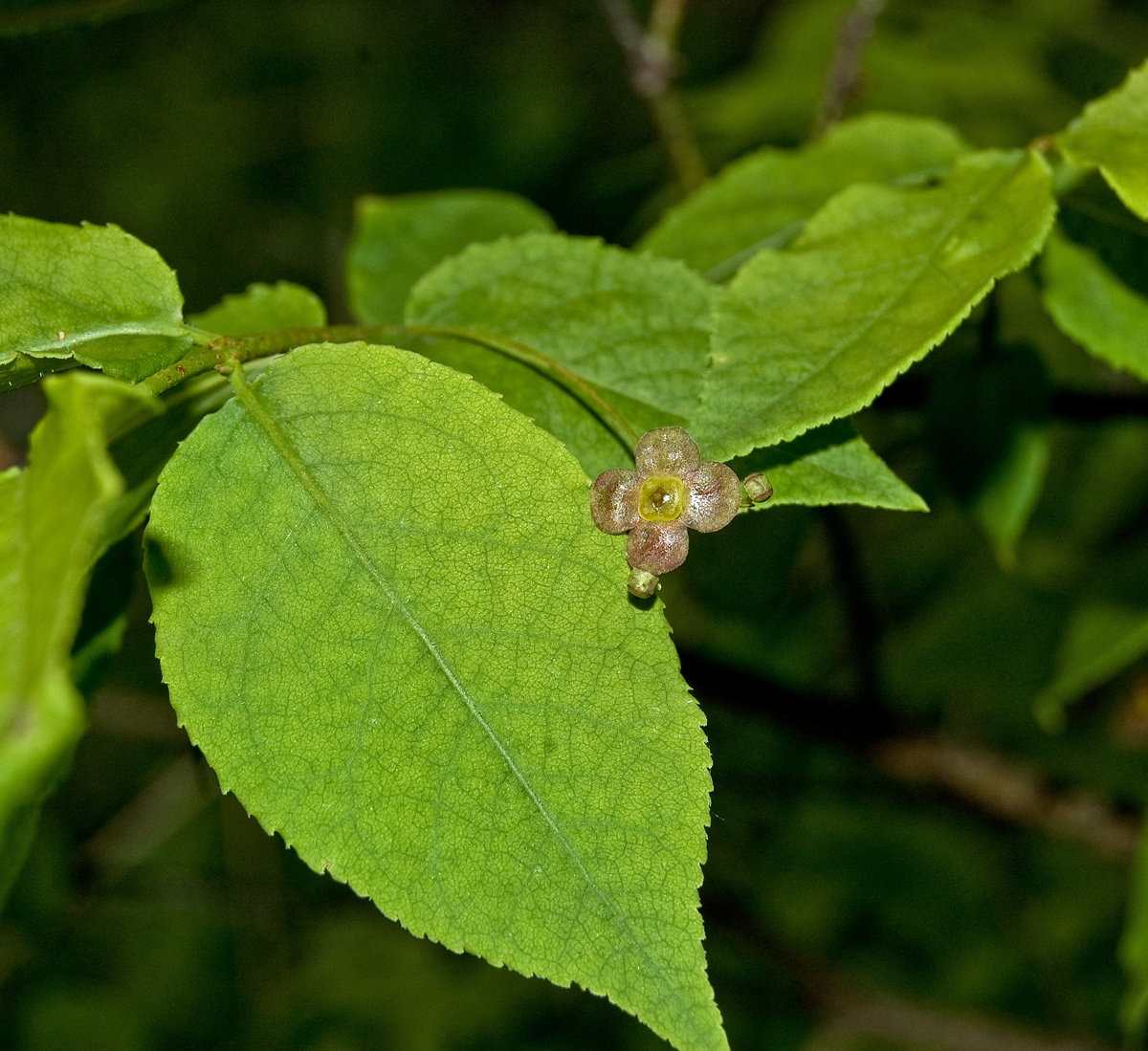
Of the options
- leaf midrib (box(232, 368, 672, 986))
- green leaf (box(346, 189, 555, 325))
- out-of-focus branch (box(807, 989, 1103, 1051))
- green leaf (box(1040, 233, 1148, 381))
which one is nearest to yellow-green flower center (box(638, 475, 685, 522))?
leaf midrib (box(232, 368, 672, 986))

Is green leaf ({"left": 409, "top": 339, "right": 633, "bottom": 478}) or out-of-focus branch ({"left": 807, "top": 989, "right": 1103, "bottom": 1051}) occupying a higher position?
green leaf ({"left": 409, "top": 339, "right": 633, "bottom": 478})

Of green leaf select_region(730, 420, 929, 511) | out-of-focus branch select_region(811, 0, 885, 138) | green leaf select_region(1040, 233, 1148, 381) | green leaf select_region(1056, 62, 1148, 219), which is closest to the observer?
green leaf select_region(730, 420, 929, 511)

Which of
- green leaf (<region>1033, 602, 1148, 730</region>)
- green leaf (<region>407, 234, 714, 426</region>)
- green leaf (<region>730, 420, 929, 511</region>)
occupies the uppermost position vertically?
green leaf (<region>407, 234, 714, 426</region>)

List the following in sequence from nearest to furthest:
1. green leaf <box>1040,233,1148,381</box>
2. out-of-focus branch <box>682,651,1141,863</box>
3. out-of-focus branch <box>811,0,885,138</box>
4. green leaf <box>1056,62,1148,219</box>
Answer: green leaf <box>1056,62,1148,219</box>, green leaf <box>1040,233,1148,381</box>, out-of-focus branch <box>811,0,885,138</box>, out-of-focus branch <box>682,651,1141,863</box>

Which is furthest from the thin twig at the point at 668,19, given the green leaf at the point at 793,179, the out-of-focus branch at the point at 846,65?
the green leaf at the point at 793,179

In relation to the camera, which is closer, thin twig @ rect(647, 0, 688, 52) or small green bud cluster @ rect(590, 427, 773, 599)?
small green bud cluster @ rect(590, 427, 773, 599)

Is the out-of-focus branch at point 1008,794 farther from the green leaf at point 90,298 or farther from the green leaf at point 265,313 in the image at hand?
the green leaf at point 90,298

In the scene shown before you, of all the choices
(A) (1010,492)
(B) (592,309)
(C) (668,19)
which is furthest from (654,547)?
(C) (668,19)

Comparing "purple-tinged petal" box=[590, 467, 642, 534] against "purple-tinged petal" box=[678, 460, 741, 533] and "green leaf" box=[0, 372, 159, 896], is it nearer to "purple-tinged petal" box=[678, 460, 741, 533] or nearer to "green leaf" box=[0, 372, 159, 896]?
"purple-tinged petal" box=[678, 460, 741, 533]
